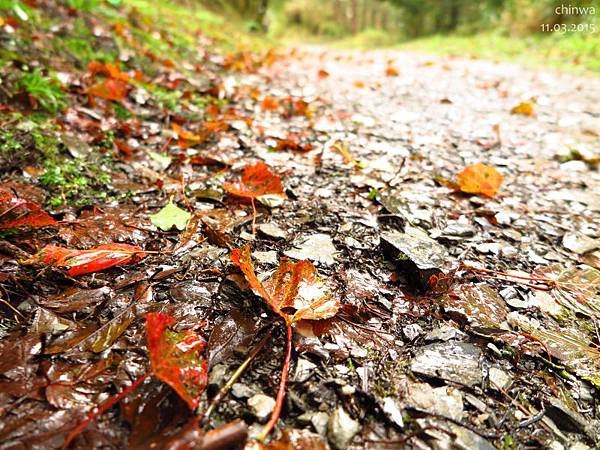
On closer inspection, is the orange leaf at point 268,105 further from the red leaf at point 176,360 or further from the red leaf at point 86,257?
the red leaf at point 176,360

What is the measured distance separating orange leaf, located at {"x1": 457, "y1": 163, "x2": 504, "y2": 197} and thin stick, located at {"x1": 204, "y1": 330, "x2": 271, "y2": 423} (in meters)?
1.50

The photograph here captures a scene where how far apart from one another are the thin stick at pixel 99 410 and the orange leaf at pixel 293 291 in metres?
0.39

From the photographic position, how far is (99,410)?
85 centimetres

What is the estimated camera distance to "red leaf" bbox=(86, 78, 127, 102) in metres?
2.51

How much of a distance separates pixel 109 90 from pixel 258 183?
158 cm

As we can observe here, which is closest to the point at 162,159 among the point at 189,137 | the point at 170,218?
the point at 189,137

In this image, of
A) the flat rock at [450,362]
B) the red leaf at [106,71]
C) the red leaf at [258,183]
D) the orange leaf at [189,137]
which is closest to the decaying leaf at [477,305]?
the flat rock at [450,362]

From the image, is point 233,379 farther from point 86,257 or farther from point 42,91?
point 42,91

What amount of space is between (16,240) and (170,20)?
6.48m

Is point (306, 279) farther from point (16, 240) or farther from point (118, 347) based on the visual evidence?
point (16, 240)

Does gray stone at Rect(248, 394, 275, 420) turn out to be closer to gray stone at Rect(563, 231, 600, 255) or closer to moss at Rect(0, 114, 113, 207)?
moss at Rect(0, 114, 113, 207)

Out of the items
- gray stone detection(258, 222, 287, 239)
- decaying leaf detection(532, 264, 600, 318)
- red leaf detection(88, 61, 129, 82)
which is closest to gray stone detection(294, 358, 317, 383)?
gray stone detection(258, 222, 287, 239)

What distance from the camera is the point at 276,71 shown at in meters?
5.73

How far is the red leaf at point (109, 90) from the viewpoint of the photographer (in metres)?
2.51
